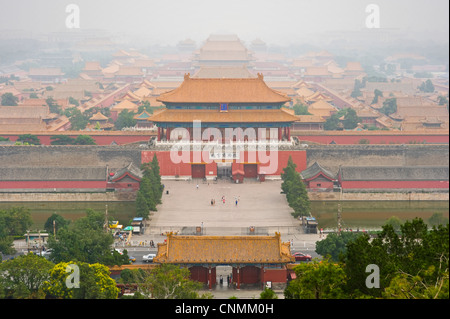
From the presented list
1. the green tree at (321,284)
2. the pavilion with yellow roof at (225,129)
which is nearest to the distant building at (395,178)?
the pavilion with yellow roof at (225,129)

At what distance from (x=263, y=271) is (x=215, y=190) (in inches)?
496

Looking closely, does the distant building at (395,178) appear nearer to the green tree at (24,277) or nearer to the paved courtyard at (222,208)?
the paved courtyard at (222,208)

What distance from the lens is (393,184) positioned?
1215 inches

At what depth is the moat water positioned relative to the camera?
91.3 ft

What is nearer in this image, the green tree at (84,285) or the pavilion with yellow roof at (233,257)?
the green tree at (84,285)

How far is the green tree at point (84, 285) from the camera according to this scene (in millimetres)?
16594

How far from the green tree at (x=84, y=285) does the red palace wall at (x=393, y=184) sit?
1603 cm

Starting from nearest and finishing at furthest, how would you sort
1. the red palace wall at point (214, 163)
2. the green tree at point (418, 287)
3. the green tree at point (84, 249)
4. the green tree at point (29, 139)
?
1. the green tree at point (418, 287)
2. the green tree at point (84, 249)
3. the red palace wall at point (214, 163)
4. the green tree at point (29, 139)

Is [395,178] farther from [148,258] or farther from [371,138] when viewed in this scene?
[148,258]

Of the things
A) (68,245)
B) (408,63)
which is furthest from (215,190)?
(408,63)

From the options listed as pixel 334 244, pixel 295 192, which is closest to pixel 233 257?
pixel 334 244

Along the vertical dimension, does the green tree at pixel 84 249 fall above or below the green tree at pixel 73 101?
below

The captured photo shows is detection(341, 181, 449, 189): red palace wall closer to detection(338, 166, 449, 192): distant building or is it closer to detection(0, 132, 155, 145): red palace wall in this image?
detection(338, 166, 449, 192): distant building

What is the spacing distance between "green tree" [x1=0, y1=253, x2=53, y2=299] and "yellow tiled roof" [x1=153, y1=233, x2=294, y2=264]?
9.94ft
